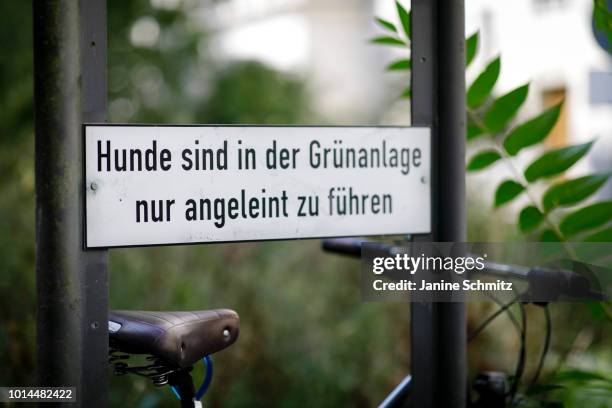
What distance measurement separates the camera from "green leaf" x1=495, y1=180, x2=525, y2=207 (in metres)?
2.25

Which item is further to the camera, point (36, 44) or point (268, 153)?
point (268, 153)

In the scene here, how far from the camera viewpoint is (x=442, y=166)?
2.02 metres

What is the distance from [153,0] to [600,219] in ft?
30.8

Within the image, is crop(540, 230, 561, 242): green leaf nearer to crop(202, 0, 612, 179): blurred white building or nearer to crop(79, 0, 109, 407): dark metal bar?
crop(202, 0, 612, 179): blurred white building

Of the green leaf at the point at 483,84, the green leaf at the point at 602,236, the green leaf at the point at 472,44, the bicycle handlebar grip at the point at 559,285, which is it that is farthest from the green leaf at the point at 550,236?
the green leaf at the point at 472,44

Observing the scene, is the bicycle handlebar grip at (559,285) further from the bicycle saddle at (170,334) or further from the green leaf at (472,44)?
the bicycle saddle at (170,334)

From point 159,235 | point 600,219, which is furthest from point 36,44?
point 600,219

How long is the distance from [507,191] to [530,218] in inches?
4.6

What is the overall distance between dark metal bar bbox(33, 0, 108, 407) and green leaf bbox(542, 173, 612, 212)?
4.77ft

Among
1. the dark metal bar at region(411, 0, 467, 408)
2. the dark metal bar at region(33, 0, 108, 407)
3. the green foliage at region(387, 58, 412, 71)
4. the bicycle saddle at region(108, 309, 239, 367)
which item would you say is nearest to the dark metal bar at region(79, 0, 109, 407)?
the dark metal bar at region(33, 0, 108, 407)

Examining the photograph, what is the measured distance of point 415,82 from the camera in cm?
198

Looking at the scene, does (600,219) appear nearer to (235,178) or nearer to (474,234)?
(235,178)

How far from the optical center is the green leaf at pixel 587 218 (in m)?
2.17

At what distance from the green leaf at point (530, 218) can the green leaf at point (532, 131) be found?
20cm
